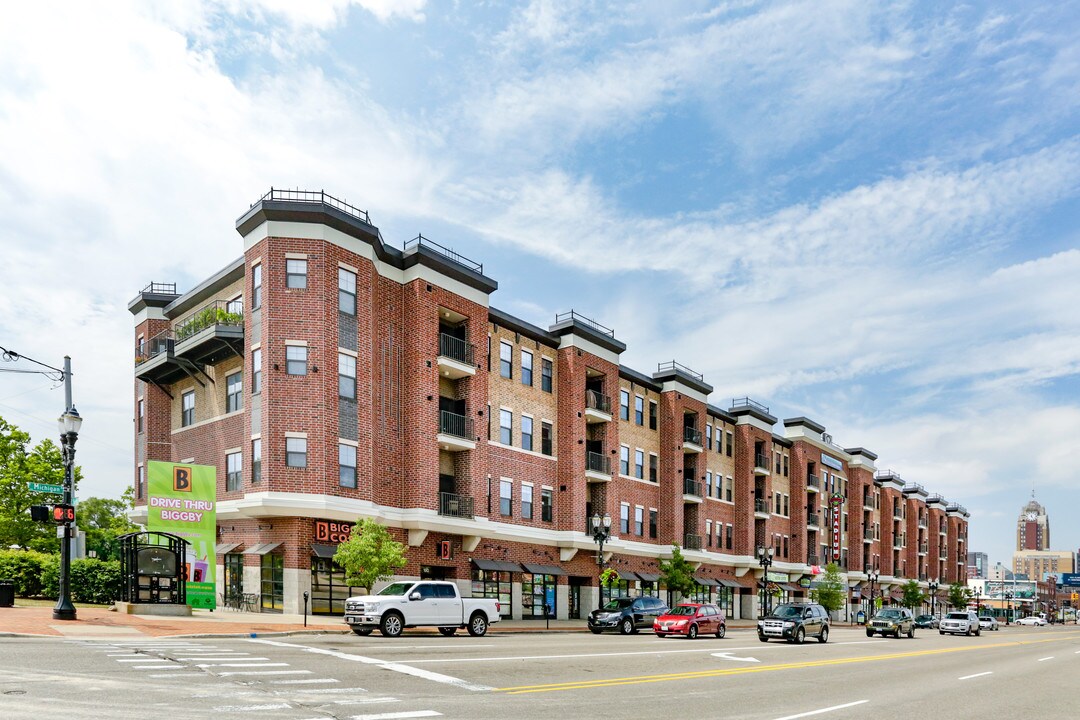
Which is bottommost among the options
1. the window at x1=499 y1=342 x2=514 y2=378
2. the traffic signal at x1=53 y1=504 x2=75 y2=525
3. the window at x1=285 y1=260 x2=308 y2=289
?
the traffic signal at x1=53 y1=504 x2=75 y2=525

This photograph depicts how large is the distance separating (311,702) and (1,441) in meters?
46.4

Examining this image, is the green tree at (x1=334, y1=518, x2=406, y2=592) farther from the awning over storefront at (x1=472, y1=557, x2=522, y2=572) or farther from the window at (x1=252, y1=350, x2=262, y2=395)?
the awning over storefront at (x1=472, y1=557, x2=522, y2=572)

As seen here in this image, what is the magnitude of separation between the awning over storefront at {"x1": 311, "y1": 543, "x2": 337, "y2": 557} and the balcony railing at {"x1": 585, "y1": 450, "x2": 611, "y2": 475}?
1930 cm

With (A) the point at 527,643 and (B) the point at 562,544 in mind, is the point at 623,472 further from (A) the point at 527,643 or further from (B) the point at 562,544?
(A) the point at 527,643

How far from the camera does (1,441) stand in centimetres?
5066

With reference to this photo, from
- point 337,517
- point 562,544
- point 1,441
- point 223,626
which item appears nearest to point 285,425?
point 337,517

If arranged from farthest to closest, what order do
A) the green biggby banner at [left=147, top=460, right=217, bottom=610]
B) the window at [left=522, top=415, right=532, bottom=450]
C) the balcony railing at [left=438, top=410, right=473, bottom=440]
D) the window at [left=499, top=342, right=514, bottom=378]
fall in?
1. the window at [left=522, top=415, right=532, bottom=450]
2. the window at [left=499, top=342, right=514, bottom=378]
3. the balcony railing at [left=438, top=410, right=473, bottom=440]
4. the green biggby banner at [left=147, top=460, right=217, bottom=610]

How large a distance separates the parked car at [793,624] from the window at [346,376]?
18.4 meters

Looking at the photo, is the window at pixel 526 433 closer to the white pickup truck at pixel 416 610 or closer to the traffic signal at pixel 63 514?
the white pickup truck at pixel 416 610

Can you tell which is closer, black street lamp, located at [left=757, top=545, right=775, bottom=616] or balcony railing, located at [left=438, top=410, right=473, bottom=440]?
balcony railing, located at [left=438, top=410, right=473, bottom=440]

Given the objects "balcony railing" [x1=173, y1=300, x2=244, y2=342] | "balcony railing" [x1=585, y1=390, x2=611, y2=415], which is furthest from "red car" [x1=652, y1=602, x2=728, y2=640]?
"balcony railing" [x1=173, y1=300, x2=244, y2=342]

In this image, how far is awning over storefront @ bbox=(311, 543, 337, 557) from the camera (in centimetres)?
3366

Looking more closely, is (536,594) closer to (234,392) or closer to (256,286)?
(234,392)

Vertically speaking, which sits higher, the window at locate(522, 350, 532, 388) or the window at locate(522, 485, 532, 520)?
the window at locate(522, 350, 532, 388)
